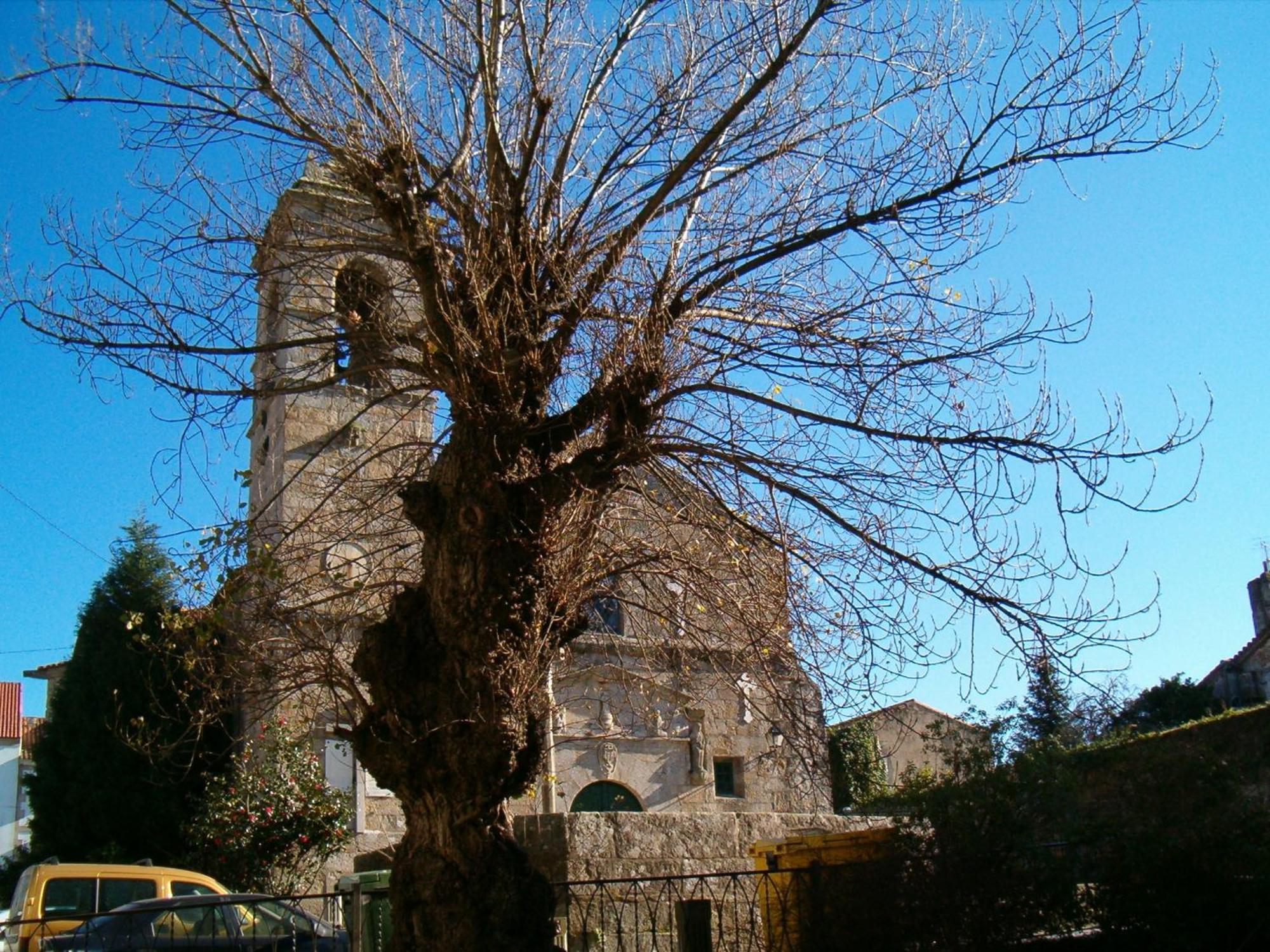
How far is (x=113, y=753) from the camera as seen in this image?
1653cm

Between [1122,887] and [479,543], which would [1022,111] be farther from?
[1122,887]

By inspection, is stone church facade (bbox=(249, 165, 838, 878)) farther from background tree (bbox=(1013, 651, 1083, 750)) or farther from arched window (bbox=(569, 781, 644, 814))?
arched window (bbox=(569, 781, 644, 814))

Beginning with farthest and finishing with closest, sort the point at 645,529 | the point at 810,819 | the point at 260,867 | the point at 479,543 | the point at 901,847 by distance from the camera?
the point at 260,867 < the point at 810,819 < the point at 645,529 < the point at 901,847 < the point at 479,543

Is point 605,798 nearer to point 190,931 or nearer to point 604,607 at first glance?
point 190,931

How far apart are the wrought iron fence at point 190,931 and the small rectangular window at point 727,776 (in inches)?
384

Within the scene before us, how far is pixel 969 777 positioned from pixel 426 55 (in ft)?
21.0

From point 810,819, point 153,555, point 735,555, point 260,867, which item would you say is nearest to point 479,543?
point 735,555

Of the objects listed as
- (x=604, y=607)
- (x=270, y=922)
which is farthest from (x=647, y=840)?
(x=270, y=922)

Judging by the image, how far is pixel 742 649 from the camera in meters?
7.50

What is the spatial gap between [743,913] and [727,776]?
1165cm

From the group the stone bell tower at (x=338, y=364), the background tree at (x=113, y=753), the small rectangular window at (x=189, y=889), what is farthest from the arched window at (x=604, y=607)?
the background tree at (x=113, y=753)

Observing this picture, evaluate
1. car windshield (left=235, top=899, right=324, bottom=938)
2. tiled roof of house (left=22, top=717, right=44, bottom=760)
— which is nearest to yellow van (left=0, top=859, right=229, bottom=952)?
car windshield (left=235, top=899, right=324, bottom=938)

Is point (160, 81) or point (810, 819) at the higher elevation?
point (160, 81)

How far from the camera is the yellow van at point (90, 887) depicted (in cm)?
1166
